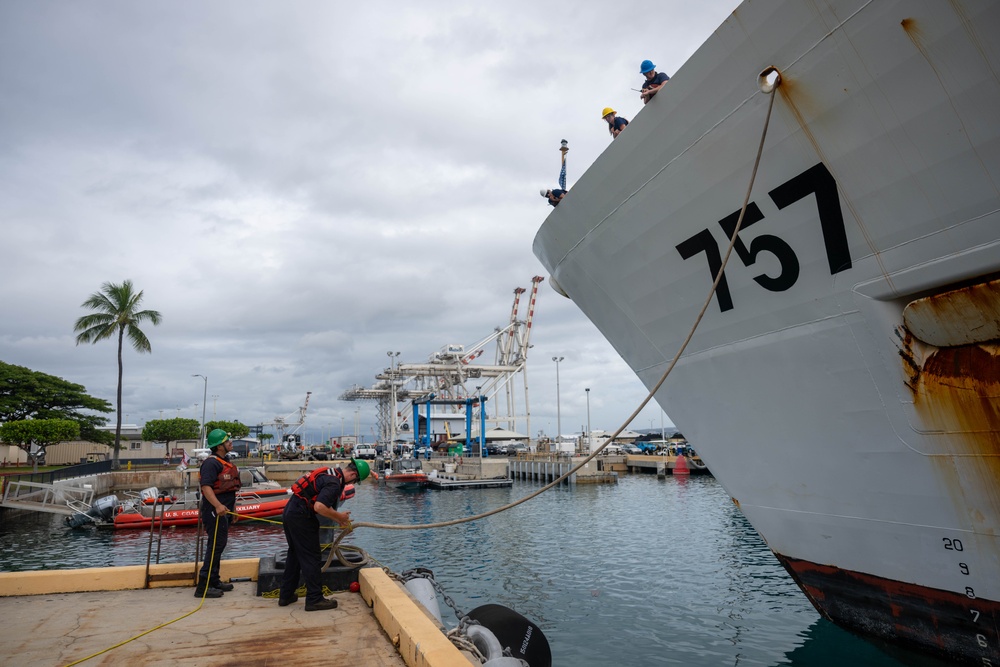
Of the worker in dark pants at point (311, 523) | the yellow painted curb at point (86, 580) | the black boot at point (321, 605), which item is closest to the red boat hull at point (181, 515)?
the yellow painted curb at point (86, 580)

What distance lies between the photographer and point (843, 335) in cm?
441

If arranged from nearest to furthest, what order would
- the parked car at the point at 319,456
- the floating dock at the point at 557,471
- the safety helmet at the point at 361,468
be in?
the safety helmet at the point at 361,468 < the floating dock at the point at 557,471 < the parked car at the point at 319,456

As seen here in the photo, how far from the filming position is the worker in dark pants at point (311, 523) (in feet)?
16.3

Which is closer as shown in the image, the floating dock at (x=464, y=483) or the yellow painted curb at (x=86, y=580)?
the yellow painted curb at (x=86, y=580)

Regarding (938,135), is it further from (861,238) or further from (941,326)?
(941,326)

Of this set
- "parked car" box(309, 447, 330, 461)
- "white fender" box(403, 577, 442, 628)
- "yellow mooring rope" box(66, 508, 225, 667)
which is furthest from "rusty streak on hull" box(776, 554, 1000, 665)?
"parked car" box(309, 447, 330, 461)

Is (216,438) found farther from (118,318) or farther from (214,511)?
(118,318)

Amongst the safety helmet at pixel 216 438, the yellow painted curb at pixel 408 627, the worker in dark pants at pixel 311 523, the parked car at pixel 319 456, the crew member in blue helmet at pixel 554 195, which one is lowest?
the parked car at pixel 319 456

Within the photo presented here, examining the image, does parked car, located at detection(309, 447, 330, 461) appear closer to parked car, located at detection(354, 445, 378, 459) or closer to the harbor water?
parked car, located at detection(354, 445, 378, 459)

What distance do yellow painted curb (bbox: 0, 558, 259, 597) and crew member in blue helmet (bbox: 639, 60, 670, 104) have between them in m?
6.39

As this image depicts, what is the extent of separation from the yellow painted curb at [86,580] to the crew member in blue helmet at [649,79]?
6387 millimetres

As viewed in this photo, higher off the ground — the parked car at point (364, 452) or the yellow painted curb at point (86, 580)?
the yellow painted curb at point (86, 580)

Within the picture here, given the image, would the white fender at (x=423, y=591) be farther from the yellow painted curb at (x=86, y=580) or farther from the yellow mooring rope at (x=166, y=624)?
the yellow painted curb at (x=86, y=580)

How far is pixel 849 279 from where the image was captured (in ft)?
13.9
